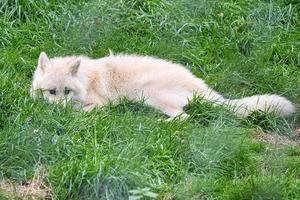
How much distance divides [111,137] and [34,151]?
689 mm

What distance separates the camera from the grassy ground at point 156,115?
18.2 feet

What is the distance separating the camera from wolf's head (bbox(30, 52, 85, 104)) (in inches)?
289

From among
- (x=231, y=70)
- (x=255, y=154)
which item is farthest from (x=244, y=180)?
(x=231, y=70)

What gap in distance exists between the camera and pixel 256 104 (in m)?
7.25

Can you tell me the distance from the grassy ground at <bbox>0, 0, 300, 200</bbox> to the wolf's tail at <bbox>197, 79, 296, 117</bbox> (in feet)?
0.26

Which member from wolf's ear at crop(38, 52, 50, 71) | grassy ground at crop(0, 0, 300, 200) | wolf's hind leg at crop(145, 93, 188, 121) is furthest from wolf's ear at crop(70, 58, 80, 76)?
wolf's hind leg at crop(145, 93, 188, 121)

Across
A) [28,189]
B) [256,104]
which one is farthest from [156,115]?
[28,189]

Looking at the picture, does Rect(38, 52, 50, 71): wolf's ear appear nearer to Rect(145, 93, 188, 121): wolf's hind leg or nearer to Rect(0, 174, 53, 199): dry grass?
Rect(145, 93, 188, 121): wolf's hind leg

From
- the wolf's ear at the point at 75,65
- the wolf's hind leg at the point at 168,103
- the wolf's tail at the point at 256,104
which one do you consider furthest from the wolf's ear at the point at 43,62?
the wolf's tail at the point at 256,104

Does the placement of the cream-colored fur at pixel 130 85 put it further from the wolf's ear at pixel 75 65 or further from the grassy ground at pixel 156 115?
the grassy ground at pixel 156 115

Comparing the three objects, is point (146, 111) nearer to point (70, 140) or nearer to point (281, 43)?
point (70, 140)

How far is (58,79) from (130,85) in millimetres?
702

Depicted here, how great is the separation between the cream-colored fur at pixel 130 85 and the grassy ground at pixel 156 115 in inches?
5.9

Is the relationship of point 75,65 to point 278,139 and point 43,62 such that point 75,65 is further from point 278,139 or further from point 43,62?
point 278,139
